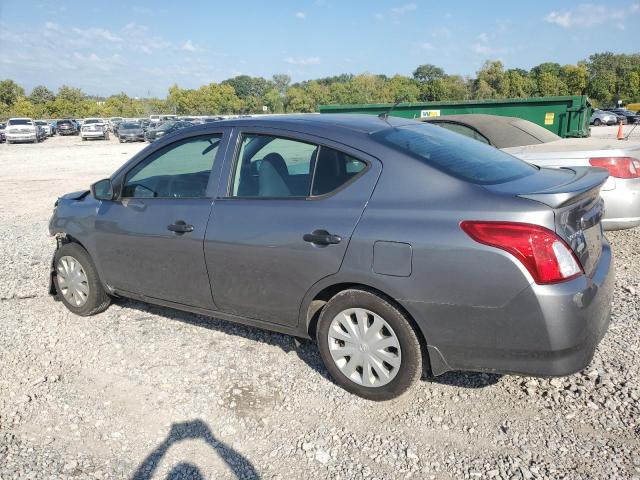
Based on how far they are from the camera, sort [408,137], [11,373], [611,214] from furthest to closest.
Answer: [611,214] → [11,373] → [408,137]

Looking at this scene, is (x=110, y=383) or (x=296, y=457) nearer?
(x=296, y=457)

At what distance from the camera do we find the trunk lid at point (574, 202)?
2.69 metres

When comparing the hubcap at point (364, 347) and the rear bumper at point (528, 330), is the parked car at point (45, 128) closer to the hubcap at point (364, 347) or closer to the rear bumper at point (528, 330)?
the hubcap at point (364, 347)

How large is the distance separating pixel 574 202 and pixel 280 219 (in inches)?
65.2

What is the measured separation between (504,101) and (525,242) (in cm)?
1185

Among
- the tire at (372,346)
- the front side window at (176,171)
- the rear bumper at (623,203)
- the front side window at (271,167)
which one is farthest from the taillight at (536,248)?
the rear bumper at (623,203)

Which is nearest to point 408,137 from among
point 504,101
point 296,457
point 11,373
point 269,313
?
point 269,313

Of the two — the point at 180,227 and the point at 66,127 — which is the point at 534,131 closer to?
the point at 180,227

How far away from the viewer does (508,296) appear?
264 centimetres

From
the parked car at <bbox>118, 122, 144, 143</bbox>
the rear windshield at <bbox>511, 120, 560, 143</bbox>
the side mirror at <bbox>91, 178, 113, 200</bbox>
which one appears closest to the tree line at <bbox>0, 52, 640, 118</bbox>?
the parked car at <bbox>118, 122, 144, 143</bbox>

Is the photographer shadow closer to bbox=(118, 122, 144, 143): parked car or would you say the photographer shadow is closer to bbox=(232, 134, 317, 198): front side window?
bbox=(232, 134, 317, 198): front side window

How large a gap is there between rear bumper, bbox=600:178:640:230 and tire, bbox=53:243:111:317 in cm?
483

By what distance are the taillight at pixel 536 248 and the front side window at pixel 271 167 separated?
1.28 meters

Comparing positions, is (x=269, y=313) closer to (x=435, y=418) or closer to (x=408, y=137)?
(x=435, y=418)
